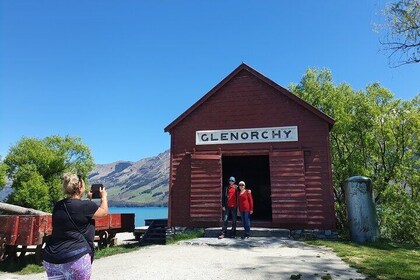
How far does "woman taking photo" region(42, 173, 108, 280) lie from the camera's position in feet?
A: 11.3

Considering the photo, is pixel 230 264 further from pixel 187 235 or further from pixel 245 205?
pixel 187 235

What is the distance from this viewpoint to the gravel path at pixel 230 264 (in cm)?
728

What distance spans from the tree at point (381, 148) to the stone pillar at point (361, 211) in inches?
331

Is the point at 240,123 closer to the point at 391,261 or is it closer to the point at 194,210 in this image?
the point at 194,210

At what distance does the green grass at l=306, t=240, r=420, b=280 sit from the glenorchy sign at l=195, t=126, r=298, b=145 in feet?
14.1

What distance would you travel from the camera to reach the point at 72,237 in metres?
3.57

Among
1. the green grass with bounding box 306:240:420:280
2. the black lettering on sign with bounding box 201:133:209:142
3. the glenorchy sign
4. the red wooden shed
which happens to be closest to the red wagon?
the red wooden shed

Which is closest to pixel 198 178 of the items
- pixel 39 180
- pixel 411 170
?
pixel 411 170

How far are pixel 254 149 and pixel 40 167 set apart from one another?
35.2 meters

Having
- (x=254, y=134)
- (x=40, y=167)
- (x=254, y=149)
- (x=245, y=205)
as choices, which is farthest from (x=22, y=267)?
(x=40, y=167)

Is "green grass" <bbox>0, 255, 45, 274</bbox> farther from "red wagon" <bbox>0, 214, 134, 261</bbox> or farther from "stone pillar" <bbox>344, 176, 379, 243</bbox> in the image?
"stone pillar" <bbox>344, 176, 379, 243</bbox>

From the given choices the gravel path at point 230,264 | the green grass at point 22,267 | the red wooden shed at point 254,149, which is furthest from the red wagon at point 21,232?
the red wooden shed at point 254,149

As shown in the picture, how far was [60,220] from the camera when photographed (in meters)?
3.64

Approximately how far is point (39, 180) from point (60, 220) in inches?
1580
